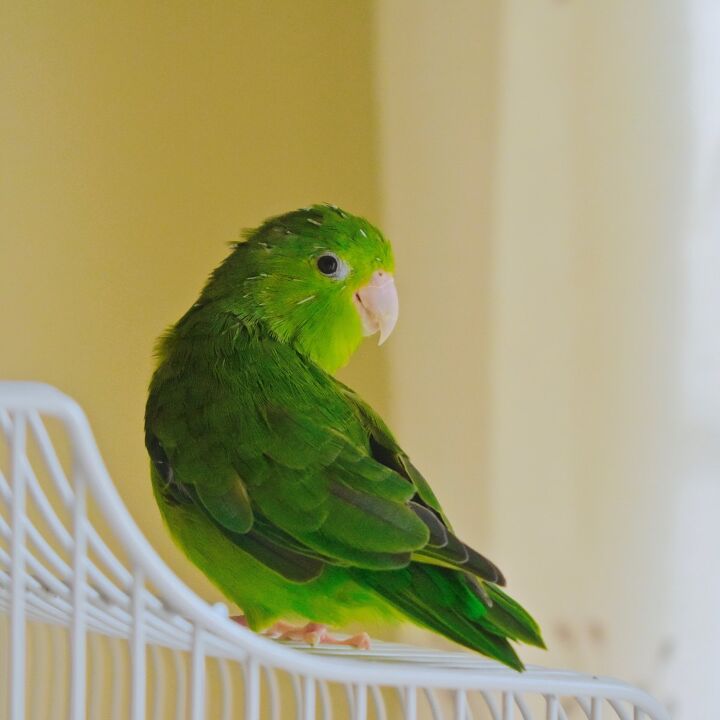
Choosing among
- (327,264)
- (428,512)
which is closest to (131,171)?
(327,264)

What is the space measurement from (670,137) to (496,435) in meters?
0.54

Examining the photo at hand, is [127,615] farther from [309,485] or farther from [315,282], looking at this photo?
[315,282]

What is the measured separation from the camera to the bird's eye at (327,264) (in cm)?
109

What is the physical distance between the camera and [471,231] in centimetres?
144

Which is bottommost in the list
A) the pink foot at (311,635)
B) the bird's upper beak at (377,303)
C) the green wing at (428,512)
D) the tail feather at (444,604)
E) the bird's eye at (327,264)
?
the pink foot at (311,635)

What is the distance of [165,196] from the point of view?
50.9 inches

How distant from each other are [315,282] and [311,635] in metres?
0.38

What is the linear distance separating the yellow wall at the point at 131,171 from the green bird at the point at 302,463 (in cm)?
14

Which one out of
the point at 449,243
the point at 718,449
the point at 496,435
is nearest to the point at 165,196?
the point at 449,243

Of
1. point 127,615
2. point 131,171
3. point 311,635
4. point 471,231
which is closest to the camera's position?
point 127,615

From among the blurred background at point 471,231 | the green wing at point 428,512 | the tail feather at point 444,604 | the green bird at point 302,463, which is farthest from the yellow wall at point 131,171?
the tail feather at point 444,604

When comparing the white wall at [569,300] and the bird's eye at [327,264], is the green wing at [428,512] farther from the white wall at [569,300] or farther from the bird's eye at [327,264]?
the white wall at [569,300]

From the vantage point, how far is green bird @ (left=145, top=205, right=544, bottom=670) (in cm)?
91

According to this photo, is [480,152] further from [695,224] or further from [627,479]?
[627,479]
